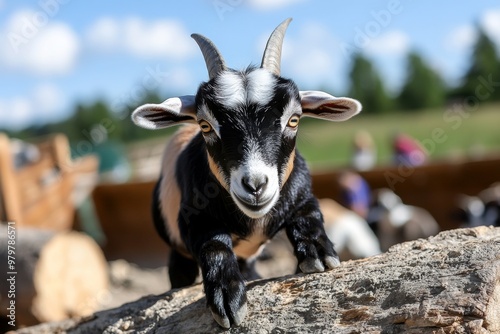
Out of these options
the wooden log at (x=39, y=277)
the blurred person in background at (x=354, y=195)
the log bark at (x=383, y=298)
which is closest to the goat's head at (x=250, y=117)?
the log bark at (x=383, y=298)

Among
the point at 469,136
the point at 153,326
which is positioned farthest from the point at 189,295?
the point at 469,136

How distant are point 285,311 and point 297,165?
981 millimetres

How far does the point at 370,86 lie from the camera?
181 ft

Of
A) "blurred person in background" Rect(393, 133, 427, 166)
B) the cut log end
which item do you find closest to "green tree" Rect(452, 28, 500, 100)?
"blurred person in background" Rect(393, 133, 427, 166)

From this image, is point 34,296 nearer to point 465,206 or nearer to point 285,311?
point 285,311

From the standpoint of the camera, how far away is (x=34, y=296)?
255 inches

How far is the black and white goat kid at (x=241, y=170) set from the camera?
10.0 feet

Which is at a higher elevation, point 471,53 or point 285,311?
point 285,311

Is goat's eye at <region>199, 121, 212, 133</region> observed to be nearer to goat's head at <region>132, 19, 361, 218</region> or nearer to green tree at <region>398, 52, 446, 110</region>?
goat's head at <region>132, 19, 361, 218</region>

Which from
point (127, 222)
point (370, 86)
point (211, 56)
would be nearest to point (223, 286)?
point (211, 56)

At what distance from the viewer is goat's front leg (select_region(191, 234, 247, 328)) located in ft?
9.98

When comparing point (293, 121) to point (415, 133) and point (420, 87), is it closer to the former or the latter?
point (415, 133)

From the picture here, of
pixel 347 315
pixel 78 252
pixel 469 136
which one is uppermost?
pixel 347 315

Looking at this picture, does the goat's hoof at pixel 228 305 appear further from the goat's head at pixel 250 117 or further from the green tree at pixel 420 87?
the green tree at pixel 420 87
